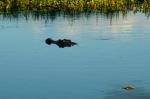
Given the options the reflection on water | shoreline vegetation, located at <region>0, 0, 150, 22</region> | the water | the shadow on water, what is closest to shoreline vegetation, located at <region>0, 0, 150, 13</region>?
shoreline vegetation, located at <region>0, 0, 150, 22</region>

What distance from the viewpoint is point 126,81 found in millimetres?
26828

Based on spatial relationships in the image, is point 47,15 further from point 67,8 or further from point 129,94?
point 129,94

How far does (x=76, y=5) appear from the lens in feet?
233

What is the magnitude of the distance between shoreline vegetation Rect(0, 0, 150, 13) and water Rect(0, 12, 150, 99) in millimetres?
12989

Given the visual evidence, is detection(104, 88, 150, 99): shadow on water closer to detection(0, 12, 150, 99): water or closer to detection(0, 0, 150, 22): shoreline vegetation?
detection(0, 12, 150, 99): water

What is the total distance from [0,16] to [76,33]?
15461 mm

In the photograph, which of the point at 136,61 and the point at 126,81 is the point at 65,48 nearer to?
the point at 136,61

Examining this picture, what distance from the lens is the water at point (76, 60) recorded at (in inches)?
995

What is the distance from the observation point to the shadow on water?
2345 cm

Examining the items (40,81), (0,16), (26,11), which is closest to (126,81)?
(40,81)

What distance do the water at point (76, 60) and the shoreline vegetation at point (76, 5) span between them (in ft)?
42.6

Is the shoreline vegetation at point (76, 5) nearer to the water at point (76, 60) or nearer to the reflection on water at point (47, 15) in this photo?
the reflection on water at point (47, 15)

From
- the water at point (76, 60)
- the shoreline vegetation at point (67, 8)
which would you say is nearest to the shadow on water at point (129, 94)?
the water at point (76, 60)

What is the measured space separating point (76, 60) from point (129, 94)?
938 centimetres
